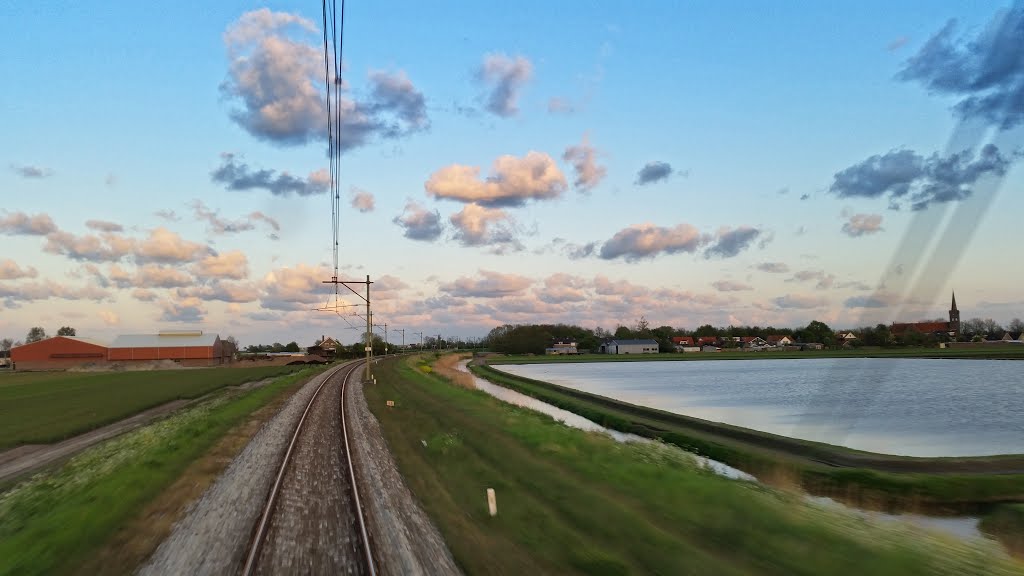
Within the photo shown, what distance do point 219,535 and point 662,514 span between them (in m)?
9.54

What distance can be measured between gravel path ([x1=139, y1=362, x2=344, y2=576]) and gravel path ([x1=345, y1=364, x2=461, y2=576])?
250 cm

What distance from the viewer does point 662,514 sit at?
47.3 ft

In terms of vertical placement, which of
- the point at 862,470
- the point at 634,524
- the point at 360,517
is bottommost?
the point at 862,470

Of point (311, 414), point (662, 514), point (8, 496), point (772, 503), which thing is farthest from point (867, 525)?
point (311, 414)

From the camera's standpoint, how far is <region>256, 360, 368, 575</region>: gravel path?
1102 cm

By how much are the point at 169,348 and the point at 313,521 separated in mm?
153781

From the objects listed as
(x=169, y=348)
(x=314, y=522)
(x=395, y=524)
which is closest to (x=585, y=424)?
→ (x=395, y=524)

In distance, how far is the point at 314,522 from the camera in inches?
536

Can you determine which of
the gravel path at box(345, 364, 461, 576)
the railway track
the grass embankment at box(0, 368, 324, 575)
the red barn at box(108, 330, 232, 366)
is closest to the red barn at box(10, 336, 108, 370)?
Result: the red barn at box(108, 330, 232, 366)

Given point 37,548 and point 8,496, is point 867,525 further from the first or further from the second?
point 8,496

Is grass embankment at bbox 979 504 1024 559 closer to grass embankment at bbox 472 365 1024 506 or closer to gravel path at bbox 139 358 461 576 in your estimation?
grass embankment at bbox 472 365 1024 506

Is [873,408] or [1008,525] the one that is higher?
[873,408]

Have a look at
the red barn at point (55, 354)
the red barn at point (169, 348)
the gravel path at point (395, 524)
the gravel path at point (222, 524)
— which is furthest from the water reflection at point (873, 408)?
the red barn at point (55, 354)

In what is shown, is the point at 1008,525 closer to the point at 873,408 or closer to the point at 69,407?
the point at 873,408
